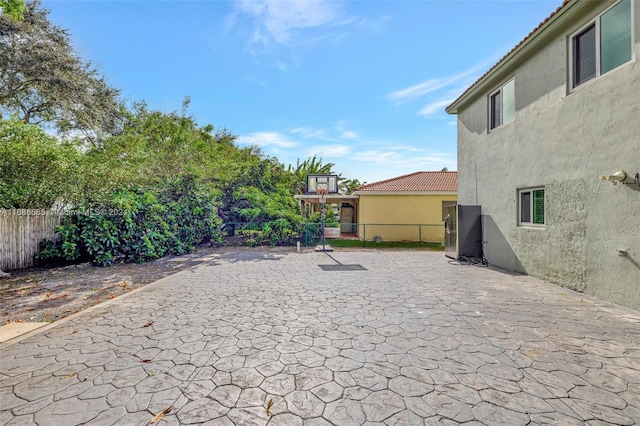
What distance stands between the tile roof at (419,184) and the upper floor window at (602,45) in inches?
→ 391

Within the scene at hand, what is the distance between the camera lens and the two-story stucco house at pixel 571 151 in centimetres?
477

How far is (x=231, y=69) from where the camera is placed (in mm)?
12109

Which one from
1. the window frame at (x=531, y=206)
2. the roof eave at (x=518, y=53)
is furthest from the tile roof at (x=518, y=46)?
the window frame at (x=531, y=206)

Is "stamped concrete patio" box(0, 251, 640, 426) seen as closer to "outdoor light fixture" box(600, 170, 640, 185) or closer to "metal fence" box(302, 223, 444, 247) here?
"outdoor light fixture" box(600, 170, 640, 185)

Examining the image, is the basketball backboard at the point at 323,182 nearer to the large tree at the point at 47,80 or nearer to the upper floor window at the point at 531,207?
the upper floor window at the point at 531,207

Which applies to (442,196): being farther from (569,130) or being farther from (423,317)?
(423,317)

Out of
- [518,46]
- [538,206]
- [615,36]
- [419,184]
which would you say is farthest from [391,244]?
[615,36]

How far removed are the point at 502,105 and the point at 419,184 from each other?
8487mm

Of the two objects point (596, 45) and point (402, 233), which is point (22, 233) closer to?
point (596, 45)

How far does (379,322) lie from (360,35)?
9.02 m

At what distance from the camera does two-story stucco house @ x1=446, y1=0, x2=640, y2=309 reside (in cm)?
477

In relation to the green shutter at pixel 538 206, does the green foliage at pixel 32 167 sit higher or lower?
higher

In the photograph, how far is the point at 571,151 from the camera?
5.81 meters

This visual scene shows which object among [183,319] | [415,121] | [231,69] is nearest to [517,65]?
[415,121]
